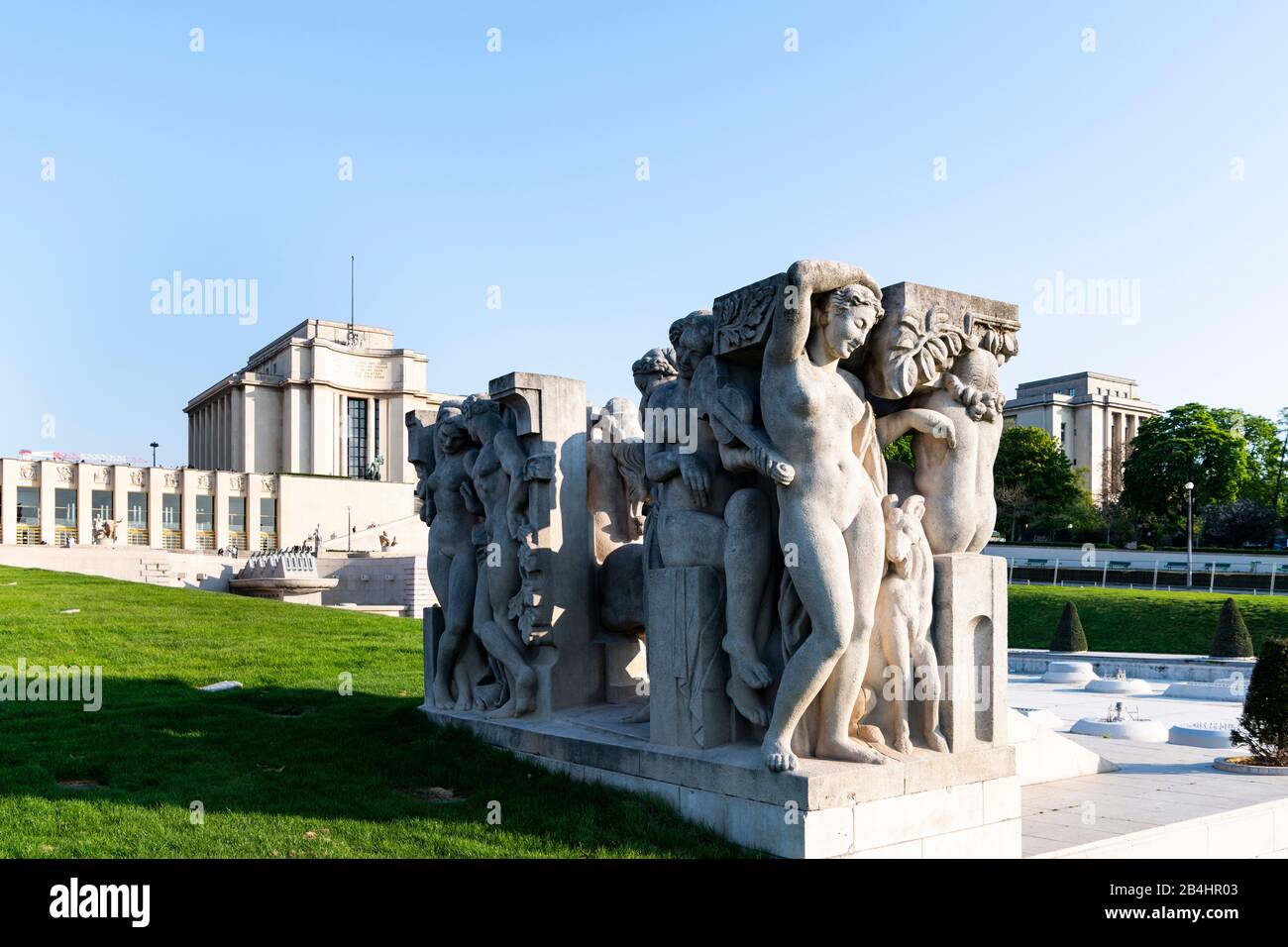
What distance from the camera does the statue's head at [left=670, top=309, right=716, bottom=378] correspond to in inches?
298

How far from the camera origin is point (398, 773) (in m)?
8.44

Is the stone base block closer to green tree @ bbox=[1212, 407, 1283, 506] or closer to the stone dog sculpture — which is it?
the stone dog sculpture

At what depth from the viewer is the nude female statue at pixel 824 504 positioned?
646 centimetres

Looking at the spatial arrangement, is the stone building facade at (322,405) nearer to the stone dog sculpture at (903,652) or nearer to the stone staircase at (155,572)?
the stone staircase at (155,572)

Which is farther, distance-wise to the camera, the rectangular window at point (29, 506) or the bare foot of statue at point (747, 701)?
the rectangular window at point (29, 506)

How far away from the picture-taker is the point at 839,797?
244 inches

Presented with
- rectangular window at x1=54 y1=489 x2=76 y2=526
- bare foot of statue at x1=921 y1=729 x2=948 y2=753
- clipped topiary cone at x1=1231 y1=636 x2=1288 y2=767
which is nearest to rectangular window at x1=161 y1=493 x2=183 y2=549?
rectangular window at x1=54 y1=489 x2=76 y2=526

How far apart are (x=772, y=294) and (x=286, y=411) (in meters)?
76.6

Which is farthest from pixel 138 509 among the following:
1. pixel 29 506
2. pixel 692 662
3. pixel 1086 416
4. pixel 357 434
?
pixel 1086 416

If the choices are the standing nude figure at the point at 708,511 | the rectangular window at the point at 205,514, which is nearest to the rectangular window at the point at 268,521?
the rectangular window at the point at 205,514

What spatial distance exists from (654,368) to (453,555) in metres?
2.86

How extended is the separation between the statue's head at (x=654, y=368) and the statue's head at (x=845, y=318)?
8.52ft

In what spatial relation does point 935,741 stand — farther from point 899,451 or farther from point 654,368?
point 899,451

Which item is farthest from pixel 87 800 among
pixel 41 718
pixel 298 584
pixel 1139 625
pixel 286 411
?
pixel 286 411
